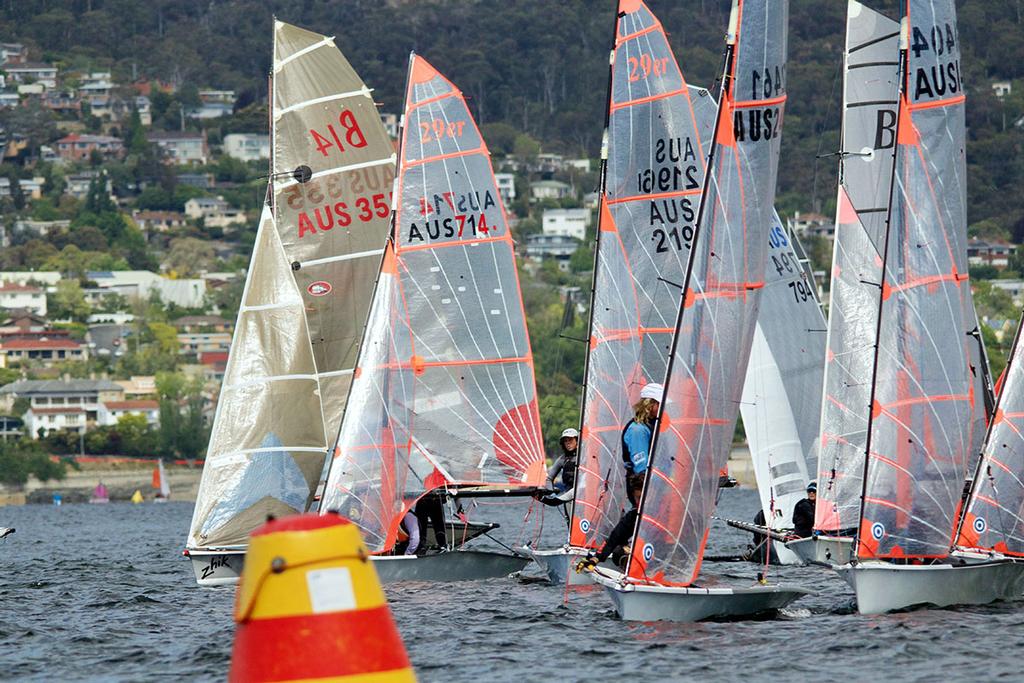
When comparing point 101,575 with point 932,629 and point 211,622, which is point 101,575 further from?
point 932,629

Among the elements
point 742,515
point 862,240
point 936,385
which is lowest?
point 742,515

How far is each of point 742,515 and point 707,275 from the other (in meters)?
47.0

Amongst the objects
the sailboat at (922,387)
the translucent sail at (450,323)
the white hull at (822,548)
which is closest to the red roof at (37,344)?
the translucent sail at (450,323)

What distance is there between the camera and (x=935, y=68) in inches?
849

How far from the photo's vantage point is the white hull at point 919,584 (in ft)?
64.9

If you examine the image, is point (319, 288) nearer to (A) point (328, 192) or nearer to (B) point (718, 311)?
(A) point (328, 192)

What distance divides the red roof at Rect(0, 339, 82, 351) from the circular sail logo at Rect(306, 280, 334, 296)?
155959mm

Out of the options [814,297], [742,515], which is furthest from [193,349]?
[814,297]

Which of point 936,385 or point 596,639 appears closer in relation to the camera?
point 596,639

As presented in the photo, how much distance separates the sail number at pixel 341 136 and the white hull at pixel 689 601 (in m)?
13.6

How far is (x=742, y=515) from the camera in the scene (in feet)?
217

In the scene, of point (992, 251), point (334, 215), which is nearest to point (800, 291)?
point (334, 215)

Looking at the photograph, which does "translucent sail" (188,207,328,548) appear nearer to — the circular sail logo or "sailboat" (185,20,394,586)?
"sailboat" (185,20,394,586)

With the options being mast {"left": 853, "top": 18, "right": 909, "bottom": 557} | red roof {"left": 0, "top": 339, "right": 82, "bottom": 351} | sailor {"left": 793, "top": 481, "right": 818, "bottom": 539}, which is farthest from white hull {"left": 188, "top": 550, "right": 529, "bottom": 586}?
red roof {"left": 0, "top": 339, "right": 82, "bottom": 351}
